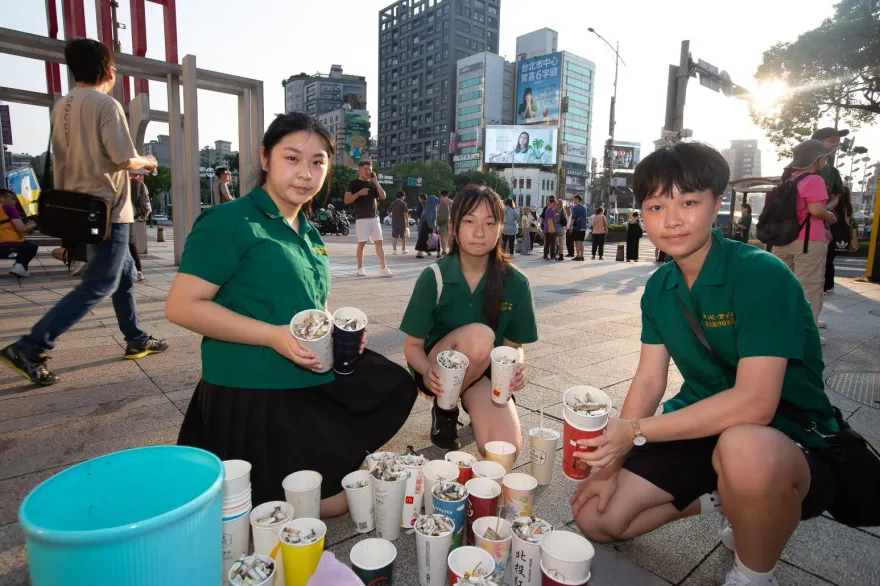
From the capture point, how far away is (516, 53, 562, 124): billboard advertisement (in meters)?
85.8

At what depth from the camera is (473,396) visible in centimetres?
263

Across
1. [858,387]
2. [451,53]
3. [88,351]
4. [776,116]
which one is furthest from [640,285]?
[451,53]

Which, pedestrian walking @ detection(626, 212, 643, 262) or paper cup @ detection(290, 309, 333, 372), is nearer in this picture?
paper cup @ detection(290, 309, 333, 372)

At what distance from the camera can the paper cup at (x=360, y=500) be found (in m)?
1.87

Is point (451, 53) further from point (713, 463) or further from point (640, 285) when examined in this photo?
point (713, 463)

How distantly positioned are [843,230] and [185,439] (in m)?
7.25

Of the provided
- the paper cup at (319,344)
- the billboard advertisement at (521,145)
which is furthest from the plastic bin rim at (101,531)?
the billboard advertisement at (521,145)

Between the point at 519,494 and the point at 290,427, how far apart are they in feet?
3.05

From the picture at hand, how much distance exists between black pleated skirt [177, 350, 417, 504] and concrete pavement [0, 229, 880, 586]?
0.27m

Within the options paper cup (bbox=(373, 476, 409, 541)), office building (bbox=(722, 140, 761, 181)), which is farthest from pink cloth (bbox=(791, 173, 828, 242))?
office building (bbox=(722, 140, 761, 181))

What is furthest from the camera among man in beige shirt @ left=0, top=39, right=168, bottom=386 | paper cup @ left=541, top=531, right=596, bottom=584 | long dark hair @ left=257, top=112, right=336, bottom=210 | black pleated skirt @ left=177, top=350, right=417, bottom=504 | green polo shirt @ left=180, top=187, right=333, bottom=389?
man in beige shirt @ left=0, top=39, right=168, bottom=386

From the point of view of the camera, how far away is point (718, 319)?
5.77 feet

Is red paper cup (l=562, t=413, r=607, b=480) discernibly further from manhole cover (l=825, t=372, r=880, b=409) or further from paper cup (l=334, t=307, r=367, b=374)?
manhole cover (l=825, t=372, r=880, b=409)

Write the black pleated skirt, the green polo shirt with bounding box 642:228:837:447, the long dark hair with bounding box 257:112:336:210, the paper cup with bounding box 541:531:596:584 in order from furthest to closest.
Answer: the long dark hair with bounding box 257:112:336:210, the black pleated skirt, the green polo shirt with bounding box 642:228:837:447, the paper cup with bounding box 541:531:596:584
